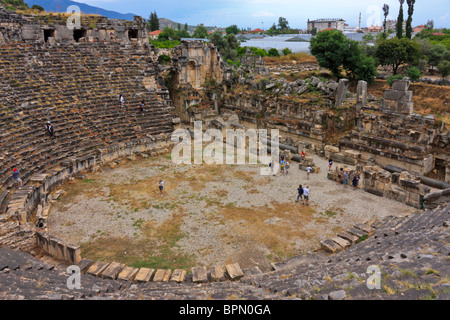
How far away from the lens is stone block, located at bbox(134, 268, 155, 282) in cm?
1024

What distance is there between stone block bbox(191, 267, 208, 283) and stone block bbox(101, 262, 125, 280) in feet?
7.13

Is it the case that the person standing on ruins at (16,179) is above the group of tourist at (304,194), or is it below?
above

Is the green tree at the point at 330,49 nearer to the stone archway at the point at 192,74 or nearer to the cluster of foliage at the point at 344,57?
the cluster of foliage at the point at 344,57

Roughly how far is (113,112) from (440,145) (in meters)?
18.4

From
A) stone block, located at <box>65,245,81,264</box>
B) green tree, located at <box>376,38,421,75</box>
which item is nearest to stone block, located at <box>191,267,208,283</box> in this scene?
stone block, located at <box>65,245,81,264</box>

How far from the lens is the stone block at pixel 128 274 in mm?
10367

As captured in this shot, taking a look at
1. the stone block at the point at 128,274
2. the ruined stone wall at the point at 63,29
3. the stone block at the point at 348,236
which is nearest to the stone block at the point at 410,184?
the stone block at the point at 348,236

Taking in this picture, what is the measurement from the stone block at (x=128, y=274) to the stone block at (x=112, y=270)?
5.4 inches

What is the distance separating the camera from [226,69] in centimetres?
3073

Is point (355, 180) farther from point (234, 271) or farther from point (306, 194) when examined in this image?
point (234, 271)

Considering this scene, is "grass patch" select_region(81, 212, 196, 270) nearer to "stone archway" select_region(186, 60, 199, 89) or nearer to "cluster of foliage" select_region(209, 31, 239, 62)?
"stone archway" select_region(186, 60, 199, 89)

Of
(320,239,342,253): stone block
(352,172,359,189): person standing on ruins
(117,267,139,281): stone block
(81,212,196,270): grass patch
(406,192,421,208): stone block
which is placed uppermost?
(352,172,359,189): person standing on ruins
